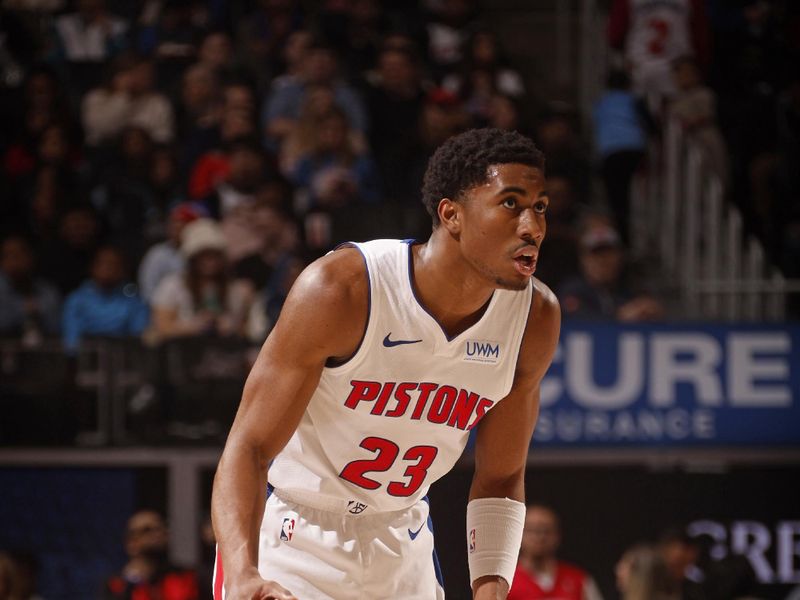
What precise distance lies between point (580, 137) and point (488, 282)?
688cm

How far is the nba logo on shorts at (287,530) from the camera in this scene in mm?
3363

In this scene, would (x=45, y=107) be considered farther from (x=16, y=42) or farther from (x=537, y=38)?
(x=537, y=38)

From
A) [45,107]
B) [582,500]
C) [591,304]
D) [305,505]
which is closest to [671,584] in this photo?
[582,500]

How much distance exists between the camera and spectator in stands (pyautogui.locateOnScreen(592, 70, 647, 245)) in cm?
920

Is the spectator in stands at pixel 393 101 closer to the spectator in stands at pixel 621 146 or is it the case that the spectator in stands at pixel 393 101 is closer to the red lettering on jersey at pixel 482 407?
the spectator in stands at pixel 621 146

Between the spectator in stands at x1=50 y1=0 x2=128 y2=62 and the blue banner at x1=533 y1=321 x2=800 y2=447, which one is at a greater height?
the spectator in stands at x1=50 y1=0 x2=128 y2=62

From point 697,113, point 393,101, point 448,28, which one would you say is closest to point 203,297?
point 393,101

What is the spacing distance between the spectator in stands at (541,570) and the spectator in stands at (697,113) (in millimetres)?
3200

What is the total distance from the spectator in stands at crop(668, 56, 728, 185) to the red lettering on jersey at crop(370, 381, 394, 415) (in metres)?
6.19

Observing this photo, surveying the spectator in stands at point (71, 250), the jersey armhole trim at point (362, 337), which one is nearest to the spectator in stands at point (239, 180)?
the spectator in stands at point (71, 250)

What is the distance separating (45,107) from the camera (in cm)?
→ 975

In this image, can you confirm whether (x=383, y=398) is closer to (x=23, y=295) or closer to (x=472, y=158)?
(x=472, y=158)

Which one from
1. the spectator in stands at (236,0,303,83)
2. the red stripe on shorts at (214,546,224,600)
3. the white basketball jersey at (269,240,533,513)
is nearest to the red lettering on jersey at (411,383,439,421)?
the white basketball jersey at (269,240,533,513)

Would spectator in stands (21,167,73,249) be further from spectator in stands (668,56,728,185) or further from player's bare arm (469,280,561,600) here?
player's bare arm (469,280,561,600)
